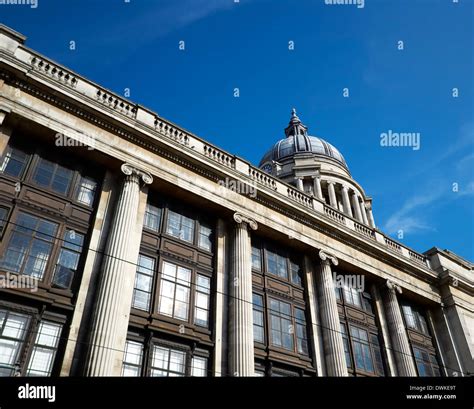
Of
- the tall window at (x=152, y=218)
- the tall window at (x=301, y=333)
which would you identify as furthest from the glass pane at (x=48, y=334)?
the tall window at (x=301, y=333)

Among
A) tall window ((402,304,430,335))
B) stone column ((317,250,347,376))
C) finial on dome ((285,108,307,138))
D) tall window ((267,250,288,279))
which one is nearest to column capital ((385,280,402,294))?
tall window ((402,304,430,335))

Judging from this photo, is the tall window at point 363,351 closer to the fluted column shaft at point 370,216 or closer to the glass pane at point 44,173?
the glass pane at point 44,173

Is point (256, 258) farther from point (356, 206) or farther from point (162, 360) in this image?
point (356, 206)

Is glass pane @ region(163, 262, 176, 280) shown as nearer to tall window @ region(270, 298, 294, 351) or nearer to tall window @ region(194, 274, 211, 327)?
tall window @ region(194, 274, 211, 327)

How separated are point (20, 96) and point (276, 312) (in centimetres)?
1215

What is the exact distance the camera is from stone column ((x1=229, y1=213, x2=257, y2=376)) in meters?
13.5

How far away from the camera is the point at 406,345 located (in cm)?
1948

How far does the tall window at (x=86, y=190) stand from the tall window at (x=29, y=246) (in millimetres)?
1590

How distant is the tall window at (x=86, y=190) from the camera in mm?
14047

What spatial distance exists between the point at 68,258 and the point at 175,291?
370cm

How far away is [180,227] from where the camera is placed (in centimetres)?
1590

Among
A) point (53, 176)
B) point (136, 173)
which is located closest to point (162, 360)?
point (136, 173)
